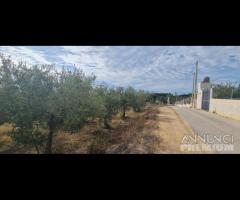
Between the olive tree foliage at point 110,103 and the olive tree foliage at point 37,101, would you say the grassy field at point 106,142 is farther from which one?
the olive tree foliage at point 110,103

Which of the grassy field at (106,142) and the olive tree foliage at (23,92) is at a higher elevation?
the olive tree foliage at (23,92)

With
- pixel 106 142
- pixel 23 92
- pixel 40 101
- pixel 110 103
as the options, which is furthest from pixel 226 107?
pixel 23 92

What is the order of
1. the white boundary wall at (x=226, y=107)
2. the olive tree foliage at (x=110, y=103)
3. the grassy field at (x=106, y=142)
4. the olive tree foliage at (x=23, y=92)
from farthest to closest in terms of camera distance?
1. the white boundary wall at (x=226, y=107)
2. the olive tree foliage at (x=110, y=103)
3. the grassy field at (x=106, y=142)
4. the olive tree foliage at (x=23, y=92)

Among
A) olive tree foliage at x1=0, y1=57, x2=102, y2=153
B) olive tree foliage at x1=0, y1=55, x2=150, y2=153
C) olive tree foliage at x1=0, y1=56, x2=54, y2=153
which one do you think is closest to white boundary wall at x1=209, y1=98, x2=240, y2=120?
olive tree foliage at x1=0, y1=55, x2=150, y2=153

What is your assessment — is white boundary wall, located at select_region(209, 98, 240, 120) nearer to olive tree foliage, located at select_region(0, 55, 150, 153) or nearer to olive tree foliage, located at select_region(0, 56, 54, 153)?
olive tree foliage, located at select_region(0, 55, 150, 153)

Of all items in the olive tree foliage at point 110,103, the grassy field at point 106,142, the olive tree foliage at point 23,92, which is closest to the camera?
the olive tree foliage at point 23,92

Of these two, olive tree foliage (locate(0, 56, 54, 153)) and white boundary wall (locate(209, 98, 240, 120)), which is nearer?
olive tree foliage (locate(0, 56, 54, 153))

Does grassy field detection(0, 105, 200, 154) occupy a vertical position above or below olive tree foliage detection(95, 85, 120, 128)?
below

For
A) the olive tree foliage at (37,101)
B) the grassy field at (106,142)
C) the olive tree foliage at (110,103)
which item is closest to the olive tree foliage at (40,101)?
the olive tree foliage at (37,101)

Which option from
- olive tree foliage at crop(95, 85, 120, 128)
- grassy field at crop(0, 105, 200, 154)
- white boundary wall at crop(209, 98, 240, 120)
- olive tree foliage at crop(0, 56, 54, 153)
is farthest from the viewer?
white boundary wall at crop(209, 98, 240, 120)
